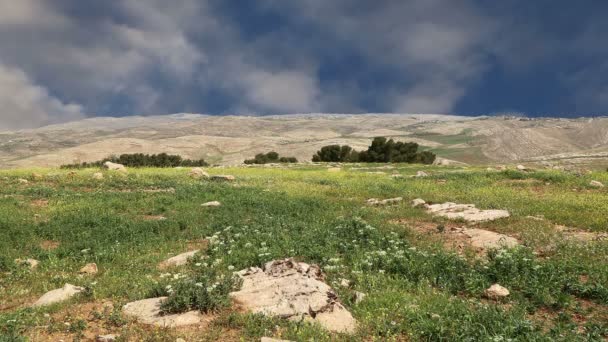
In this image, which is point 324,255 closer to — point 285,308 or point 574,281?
point 285,308

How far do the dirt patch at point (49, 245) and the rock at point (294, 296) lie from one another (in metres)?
8.55

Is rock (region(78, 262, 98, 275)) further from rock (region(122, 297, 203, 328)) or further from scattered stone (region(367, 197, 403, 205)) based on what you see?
scattered stone (region(367, 197, 403, 205))

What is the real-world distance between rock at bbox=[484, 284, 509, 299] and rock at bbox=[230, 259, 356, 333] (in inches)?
147

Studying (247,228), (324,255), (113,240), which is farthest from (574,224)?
(113,240)

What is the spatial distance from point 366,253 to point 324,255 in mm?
1331

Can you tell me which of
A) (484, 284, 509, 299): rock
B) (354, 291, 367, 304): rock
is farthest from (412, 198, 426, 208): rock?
(354, 291, 367, 304): rock

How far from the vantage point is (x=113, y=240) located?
18047mm

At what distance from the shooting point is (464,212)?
21359mm

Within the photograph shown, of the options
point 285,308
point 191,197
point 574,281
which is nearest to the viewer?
point 285,308

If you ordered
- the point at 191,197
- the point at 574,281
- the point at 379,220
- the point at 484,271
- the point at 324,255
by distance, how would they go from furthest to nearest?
the point at 191,197 < the point at 379,220 < the point at 324,255 < the point at 484,271 < the point at 574,281

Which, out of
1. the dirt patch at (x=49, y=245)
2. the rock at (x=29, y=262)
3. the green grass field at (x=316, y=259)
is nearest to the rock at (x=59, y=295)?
the green grass field at (x=316, y=259)

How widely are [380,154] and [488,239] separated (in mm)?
72800

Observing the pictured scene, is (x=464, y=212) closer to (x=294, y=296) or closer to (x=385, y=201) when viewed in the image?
(x=385, y=201)

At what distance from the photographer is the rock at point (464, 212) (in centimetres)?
2008
